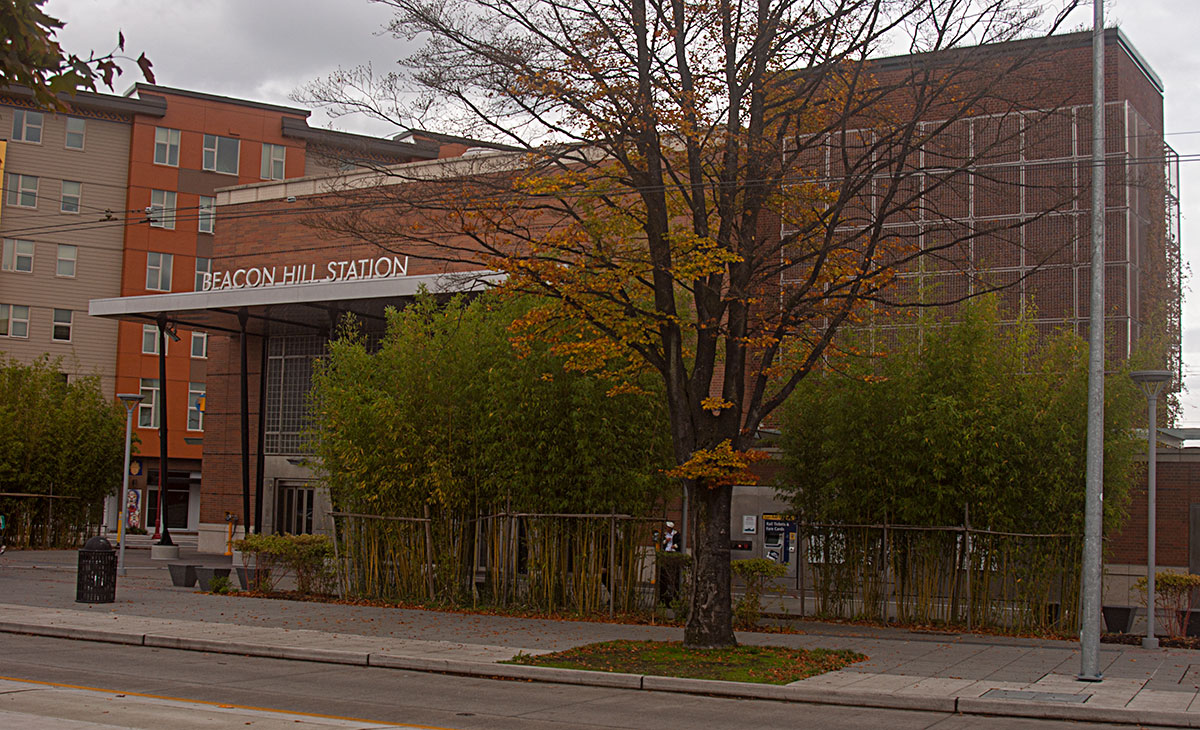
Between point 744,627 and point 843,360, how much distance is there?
17.9ft

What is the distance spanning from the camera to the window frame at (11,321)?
190 ft

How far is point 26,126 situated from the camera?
5950 centimetres

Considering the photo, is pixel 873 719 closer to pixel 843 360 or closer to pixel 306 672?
pixel 306 672

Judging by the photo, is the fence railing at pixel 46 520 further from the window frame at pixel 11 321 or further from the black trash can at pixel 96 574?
the window frame at pixel 11 321

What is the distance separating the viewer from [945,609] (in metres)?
21.4

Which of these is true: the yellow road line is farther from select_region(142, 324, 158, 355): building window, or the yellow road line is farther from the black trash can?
select_region(142, 324, 158, 355): building window

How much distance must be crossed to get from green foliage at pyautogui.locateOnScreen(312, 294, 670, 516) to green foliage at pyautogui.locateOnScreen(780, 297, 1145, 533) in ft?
10.5

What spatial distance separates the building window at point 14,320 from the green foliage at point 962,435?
48.2 meters

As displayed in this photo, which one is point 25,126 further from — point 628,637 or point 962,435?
point 962,435

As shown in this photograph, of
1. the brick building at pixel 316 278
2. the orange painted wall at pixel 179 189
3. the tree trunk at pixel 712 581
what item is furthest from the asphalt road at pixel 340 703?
the orange painted wall at pixel 179 189

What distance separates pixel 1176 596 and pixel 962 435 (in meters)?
4.45

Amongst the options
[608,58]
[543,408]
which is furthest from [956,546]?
[608,58]

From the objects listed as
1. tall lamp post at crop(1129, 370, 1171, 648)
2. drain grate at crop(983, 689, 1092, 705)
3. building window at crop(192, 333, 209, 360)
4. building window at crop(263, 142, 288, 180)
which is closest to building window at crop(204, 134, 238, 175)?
building window at crop(263, 142, 288, 180)

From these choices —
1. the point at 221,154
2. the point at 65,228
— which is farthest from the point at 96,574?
the point at 221,154
